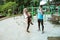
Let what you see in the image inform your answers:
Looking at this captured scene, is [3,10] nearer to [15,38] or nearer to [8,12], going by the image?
[8,12]

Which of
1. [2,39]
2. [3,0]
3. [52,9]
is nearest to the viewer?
[2,39]

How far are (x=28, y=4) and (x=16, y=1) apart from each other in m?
1.90

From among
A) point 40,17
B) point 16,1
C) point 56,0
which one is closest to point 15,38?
point 40,17

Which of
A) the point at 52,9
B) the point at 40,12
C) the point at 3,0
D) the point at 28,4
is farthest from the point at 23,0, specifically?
the point at 40,12

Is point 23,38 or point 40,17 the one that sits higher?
point 40,17

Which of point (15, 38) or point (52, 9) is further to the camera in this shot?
point (52, 9)

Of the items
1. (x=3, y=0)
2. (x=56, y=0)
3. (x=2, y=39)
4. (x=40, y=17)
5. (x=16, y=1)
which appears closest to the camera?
(x=2, y=39)

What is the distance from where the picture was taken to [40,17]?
12789 mm

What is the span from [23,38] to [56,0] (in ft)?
59.9

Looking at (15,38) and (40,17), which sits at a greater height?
(40,17)

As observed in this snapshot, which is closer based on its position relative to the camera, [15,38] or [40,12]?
[15,38]

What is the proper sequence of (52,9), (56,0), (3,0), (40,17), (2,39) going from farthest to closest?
(3,0)
(56,0)
(52,9)
(40,17)
(2,39)

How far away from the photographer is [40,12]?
12.8m

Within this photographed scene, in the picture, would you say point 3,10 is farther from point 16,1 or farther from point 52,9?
point 52,9
